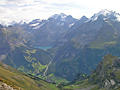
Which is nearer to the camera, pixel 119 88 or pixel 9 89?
pixel 9 89

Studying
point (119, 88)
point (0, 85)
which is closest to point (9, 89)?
point (0, 85)

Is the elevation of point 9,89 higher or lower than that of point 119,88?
higher

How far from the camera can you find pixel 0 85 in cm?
4644

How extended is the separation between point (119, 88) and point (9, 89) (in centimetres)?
16908

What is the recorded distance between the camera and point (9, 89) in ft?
153

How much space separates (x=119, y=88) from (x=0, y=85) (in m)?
170

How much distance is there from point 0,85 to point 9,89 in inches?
84.1

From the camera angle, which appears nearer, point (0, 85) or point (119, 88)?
point (0, 85)

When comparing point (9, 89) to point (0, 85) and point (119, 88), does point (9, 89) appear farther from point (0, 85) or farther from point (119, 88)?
point (119, 88)

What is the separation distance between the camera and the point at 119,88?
199 meters

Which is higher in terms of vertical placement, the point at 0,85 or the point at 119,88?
the point at 0,85
